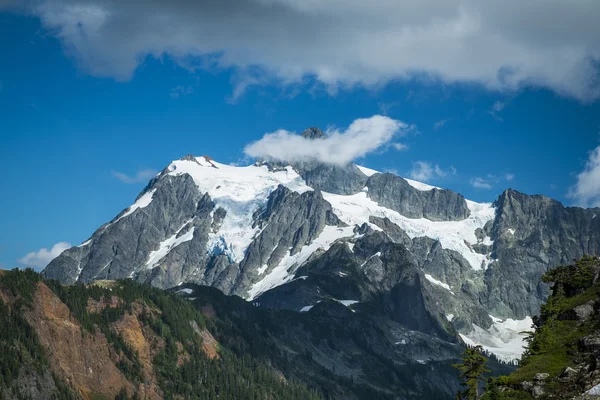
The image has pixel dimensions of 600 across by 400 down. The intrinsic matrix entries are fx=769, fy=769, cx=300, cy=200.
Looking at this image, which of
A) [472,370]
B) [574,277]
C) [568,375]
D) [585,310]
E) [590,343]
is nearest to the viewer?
[568,375]

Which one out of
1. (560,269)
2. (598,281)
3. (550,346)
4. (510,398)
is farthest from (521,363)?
(560,269)

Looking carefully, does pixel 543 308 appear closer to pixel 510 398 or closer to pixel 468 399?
pixel 468 399

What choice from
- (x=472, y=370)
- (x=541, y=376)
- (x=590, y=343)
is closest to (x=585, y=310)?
(x=590, y=343)

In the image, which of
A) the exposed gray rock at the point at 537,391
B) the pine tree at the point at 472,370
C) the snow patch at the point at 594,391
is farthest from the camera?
the pine tree at the point at 472,370

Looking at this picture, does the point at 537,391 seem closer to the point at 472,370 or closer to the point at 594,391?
the point at 594,391

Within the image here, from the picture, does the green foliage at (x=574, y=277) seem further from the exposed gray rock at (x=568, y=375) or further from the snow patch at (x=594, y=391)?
the snow patch at (x=594, y=391)

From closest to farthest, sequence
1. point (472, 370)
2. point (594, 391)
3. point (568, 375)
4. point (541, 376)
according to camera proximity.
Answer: point (594, 391)
point (568, 375)
point (541, 376)
point (472, 370)

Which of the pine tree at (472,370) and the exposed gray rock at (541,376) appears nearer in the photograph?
the exposed gray rock at (541,376)

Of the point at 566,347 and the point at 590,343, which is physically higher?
the point at 566,347

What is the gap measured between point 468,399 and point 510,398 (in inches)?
569

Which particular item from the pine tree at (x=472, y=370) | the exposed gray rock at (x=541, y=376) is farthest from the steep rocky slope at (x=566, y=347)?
the pine tree at (x=472, y=370)

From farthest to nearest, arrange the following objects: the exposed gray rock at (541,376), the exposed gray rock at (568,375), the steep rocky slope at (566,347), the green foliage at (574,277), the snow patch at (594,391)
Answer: the green foliage at (574,277) < the exposed gray rock at (541,376) < the exposed gray rock at (568,375) < the steep rocky slope at (566,347) < the snow patch at (594,391)

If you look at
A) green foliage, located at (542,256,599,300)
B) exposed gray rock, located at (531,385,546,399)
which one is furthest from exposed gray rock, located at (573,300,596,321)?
exposed gray rock, located at (531,385,546,399)

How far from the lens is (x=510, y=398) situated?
249 ft
